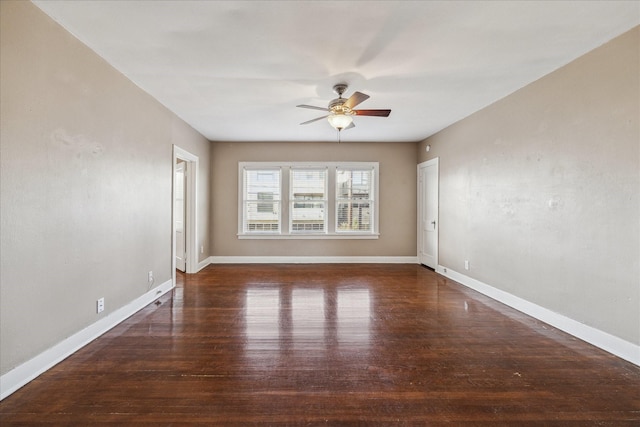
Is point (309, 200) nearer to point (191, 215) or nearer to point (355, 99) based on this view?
point (191, 215)

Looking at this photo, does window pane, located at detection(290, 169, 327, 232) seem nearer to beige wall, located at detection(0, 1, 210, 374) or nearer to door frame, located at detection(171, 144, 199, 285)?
door frame, located at detection(171, 144, 199, 285)

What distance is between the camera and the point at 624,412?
1.74 metres

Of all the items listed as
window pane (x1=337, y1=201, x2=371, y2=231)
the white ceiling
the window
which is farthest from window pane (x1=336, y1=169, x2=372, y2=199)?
the white ceiling

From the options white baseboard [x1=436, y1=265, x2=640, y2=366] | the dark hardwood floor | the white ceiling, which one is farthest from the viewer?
white baseboard [x1=436, y1=265, x2=640, y2=366]

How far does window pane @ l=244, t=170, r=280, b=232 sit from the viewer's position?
243 inches

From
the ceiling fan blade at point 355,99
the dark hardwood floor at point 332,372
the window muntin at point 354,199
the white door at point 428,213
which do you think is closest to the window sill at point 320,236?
the window muntin at point 354,199

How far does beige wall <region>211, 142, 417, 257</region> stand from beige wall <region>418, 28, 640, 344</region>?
192cm

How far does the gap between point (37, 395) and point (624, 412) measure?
12.0ft

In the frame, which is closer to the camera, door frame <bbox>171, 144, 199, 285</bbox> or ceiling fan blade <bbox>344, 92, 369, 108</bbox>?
ceiling fan blade <bbox>344, 92, 369, 108</bbox>

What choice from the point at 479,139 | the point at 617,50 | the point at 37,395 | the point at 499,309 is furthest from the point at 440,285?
the point at 37,395

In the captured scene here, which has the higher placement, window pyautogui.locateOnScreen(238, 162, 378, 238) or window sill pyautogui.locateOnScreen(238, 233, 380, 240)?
window pyautogui.locateOnScreen(238, 162, 378, 238)

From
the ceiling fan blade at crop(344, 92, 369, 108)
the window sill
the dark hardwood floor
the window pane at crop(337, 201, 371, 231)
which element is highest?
the ceiling fan blade at crop(344, 92, 369, 108)

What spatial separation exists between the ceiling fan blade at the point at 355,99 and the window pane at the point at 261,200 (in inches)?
130

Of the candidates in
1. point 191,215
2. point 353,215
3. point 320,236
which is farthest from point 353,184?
point 191,215
